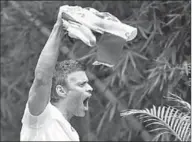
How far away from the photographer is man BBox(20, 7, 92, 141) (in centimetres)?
265

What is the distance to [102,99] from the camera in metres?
7.16

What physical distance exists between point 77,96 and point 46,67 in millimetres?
293

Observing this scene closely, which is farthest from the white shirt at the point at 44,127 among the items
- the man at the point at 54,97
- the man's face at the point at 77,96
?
the man's face at the point at 77,96

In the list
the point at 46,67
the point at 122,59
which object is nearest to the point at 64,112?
the point at 46,67

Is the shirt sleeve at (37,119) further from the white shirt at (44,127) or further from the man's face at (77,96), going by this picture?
the man's face at (77,96)

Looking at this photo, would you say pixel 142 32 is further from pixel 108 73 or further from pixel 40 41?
pixel 40 41

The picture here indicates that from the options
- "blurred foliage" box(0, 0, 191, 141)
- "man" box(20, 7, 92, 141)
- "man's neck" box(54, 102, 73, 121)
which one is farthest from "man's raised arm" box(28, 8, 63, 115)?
"blurred foliage" box(0, 0, 191, 141)

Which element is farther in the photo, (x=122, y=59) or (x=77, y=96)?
(x=122, y=59)

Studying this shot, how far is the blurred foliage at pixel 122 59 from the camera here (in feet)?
21.2

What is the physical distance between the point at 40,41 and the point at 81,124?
92 centimetres

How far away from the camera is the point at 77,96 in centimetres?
290

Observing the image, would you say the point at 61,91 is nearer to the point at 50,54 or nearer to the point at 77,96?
the point at 77,96

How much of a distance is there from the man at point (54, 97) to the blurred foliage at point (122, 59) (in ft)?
9.21

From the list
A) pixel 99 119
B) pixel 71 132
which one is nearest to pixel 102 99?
pixel 99 119
